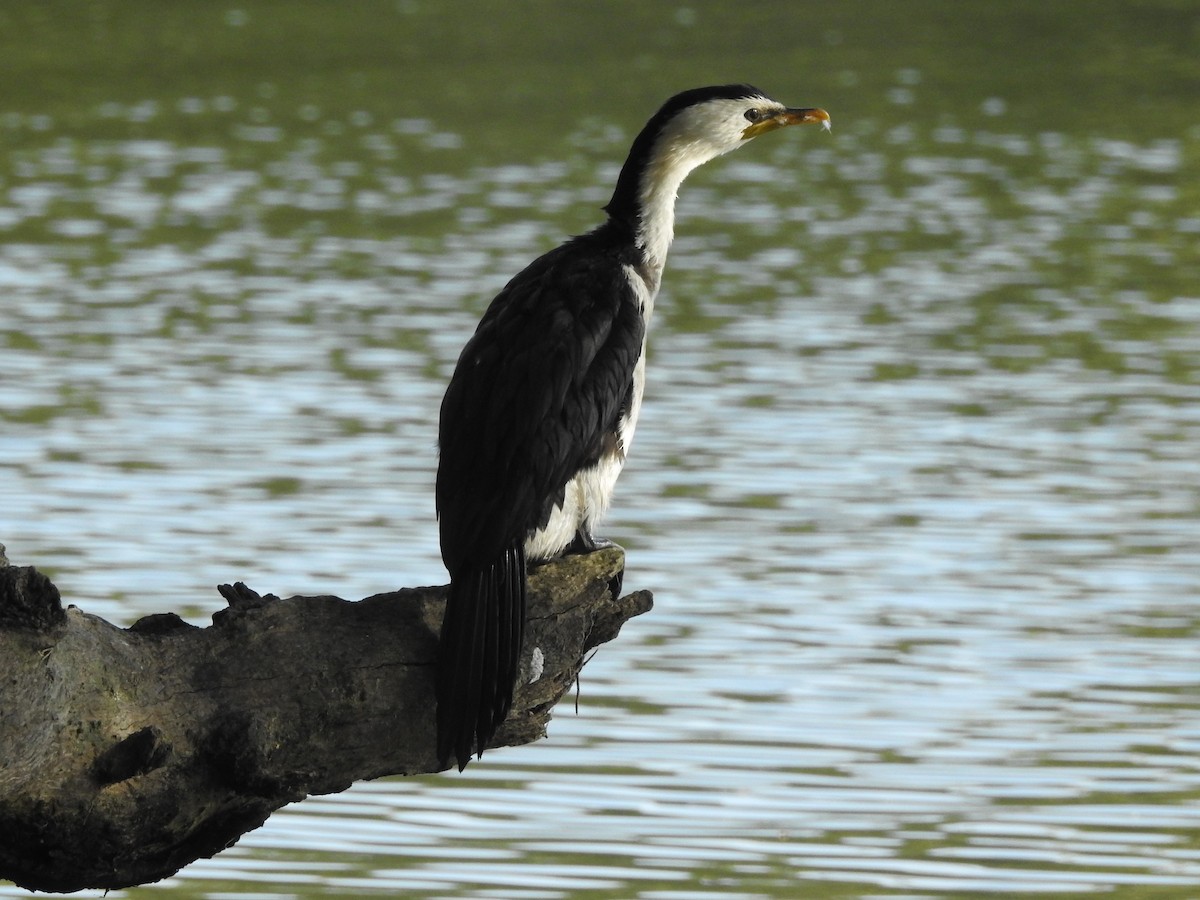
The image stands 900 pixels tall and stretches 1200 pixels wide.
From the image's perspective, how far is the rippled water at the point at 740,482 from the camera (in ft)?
21.0

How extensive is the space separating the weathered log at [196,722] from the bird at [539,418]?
12 cm

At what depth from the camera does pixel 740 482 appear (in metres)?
9.87

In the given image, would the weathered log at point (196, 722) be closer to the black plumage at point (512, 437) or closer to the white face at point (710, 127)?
the black plumage at point (512, 437)

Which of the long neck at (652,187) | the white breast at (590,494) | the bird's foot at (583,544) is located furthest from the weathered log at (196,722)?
the long neck at (652,187)

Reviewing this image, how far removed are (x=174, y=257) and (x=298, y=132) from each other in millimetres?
5621

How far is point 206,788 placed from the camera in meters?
4.37

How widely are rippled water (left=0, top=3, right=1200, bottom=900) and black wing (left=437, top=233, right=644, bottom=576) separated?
5.24 ft

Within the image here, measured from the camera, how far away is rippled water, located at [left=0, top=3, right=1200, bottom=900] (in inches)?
252

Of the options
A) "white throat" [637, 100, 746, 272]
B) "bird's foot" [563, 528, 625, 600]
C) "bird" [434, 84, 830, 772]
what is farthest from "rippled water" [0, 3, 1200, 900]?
"white throat" [637, 100, 746, 272]

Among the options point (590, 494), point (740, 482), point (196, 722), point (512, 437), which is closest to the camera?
point (196, 722)

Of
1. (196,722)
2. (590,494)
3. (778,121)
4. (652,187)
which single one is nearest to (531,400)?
(590,494)

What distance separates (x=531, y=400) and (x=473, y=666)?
632 millimetres

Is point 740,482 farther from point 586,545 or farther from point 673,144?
point 586,545

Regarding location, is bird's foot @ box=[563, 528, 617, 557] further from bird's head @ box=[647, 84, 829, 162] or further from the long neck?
bird's head @ box=[647, 84, 829, 162]
